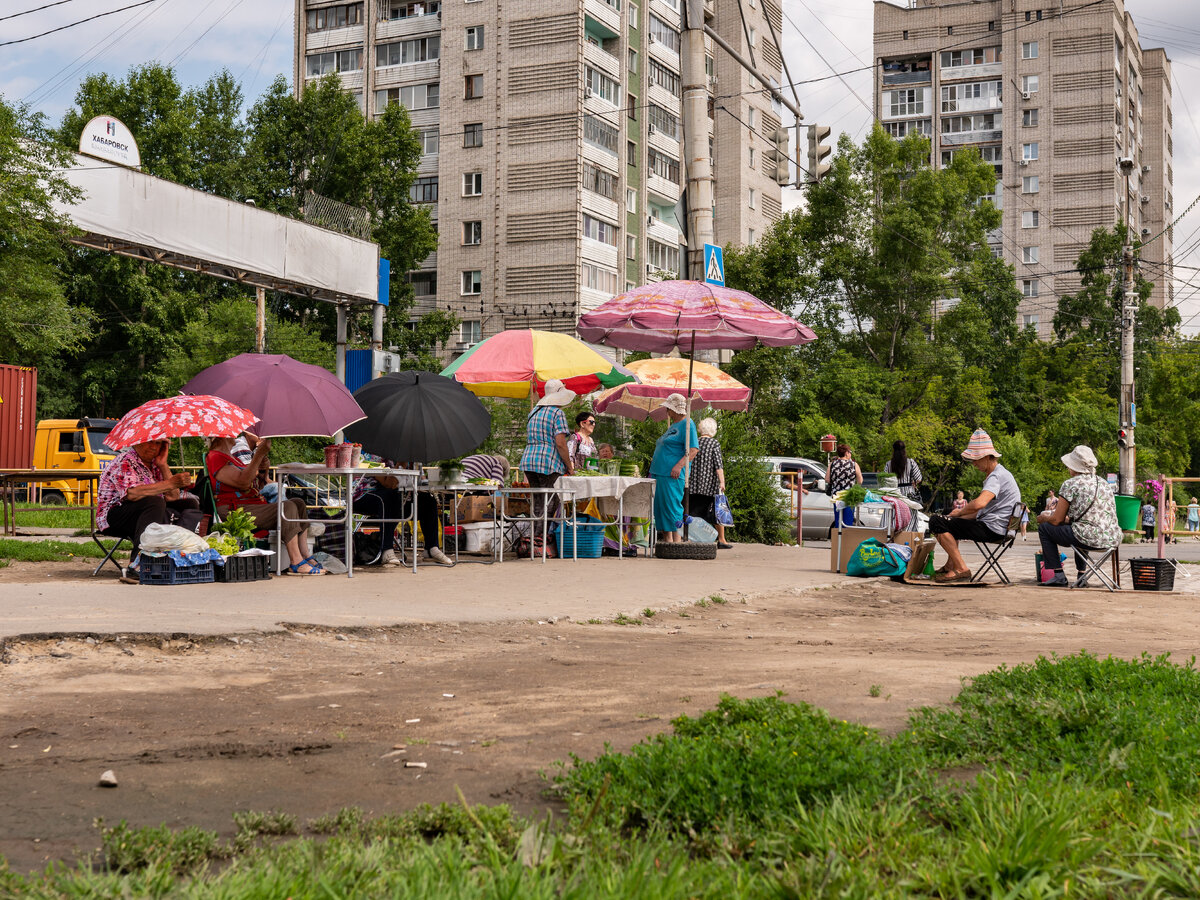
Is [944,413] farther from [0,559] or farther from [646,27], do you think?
[0,559]

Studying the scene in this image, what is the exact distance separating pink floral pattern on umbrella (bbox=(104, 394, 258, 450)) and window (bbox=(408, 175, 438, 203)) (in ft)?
151

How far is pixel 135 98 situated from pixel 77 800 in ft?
171

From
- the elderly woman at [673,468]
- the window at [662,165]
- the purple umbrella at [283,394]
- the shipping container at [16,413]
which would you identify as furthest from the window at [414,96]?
the purple umbrella at [283,394]

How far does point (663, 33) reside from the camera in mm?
57594

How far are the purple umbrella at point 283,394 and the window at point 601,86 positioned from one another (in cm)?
4250

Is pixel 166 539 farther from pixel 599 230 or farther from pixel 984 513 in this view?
pixel 599 230

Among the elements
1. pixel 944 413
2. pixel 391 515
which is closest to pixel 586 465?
pixel 391 515

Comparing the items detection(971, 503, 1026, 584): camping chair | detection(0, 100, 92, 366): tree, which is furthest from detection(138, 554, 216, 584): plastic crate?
detection(0, 100, 92, 366): tree

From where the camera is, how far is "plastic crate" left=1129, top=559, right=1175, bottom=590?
11.7 meters

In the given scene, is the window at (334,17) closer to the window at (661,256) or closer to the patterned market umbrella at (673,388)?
the window at (661,256)

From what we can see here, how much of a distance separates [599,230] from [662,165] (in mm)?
7184

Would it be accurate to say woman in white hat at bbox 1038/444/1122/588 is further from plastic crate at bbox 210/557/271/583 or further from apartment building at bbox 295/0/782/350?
apartment building at bbox 295/0/782/350

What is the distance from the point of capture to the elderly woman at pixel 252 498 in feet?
34.3

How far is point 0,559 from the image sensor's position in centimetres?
1137
